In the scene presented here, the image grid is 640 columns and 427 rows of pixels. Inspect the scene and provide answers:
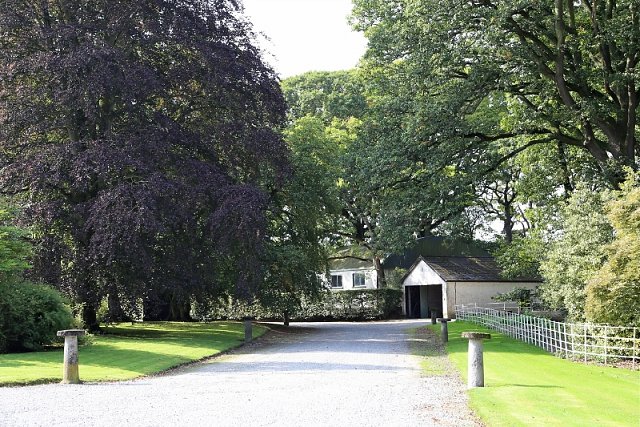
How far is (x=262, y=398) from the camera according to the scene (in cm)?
1224

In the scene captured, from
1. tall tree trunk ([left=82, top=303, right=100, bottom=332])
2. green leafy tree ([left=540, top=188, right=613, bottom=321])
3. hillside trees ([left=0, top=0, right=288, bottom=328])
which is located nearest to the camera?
green leafy tree ([left=540, top=188, right=613, bottom=321])

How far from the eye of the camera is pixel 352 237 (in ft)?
171

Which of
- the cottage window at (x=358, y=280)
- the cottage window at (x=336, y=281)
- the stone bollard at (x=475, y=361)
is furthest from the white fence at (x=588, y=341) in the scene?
the cottage window at (x=336, y=281)

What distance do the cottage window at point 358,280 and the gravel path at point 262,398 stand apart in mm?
37867

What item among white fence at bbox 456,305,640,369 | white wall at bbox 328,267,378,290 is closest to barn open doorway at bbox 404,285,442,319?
white wall at bbox 328,267,378,290

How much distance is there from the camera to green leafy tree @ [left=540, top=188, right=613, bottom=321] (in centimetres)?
2114

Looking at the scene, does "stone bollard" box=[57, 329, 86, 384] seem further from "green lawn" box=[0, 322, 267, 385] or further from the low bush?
the low bush

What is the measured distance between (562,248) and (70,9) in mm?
19305

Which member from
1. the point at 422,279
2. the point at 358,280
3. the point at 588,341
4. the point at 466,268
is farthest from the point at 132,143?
the point at 358,280

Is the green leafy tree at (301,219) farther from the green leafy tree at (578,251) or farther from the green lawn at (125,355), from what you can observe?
the green leafy tree at (578,251)

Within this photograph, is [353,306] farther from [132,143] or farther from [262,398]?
[262,398]

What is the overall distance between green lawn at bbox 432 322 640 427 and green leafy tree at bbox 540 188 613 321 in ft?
7.88

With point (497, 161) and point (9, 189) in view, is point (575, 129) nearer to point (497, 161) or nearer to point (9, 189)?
point (497, 161)

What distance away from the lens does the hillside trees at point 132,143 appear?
2330cm
